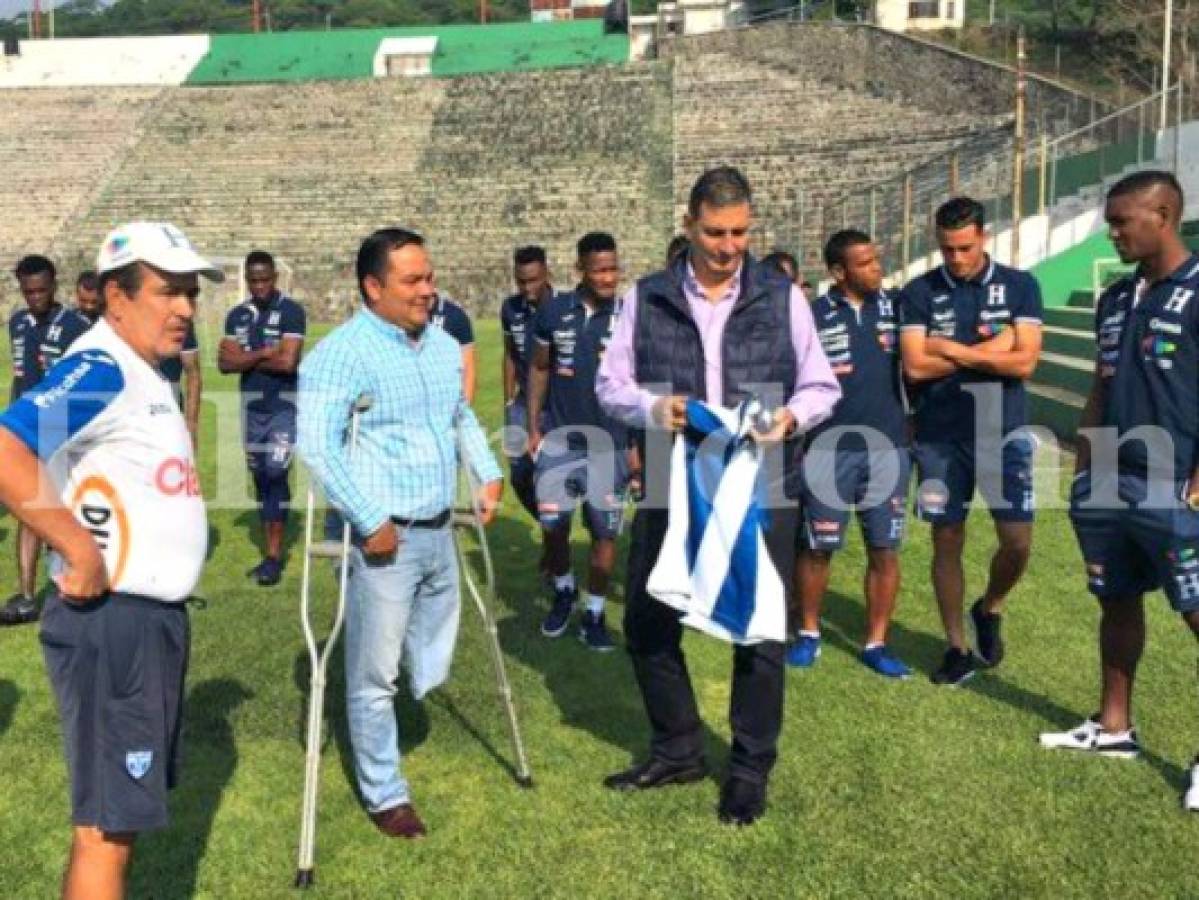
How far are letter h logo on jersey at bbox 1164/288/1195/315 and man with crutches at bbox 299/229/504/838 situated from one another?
274 centimetres

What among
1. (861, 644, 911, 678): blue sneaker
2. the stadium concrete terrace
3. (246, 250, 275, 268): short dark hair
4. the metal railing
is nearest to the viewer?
(861, 644, 911, 678): blue sneaker

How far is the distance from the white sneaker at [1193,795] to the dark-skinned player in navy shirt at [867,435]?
1.65 meters

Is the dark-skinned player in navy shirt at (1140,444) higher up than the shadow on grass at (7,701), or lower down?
higher up

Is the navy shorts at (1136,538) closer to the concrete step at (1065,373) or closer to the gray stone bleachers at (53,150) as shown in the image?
the concrete step at (1065,373)

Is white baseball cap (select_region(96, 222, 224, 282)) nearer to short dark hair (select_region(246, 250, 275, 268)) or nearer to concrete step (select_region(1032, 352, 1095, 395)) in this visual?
short dark hair (select_region(246, 250, 275, 268))

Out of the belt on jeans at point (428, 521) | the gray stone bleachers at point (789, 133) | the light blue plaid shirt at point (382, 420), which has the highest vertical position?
the gray stone bleachers at point (789, 133)

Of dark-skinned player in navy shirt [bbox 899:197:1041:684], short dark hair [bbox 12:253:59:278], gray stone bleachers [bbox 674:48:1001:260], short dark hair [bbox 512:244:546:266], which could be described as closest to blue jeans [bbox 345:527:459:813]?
dark-skinned player in navy shirt [bbox 899:197:1041:684]

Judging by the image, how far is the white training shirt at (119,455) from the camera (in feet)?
8.91

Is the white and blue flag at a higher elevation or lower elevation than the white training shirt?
lower

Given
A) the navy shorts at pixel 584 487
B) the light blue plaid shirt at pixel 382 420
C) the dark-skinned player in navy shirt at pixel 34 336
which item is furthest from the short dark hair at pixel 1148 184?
the dark-skinned player in navy shirt at pixel 34 336

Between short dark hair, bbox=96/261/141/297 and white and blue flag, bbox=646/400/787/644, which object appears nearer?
short dark hair, bbox=96/261/141/297

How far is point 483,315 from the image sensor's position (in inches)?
1293

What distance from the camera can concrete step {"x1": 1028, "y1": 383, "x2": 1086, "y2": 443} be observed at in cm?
1177

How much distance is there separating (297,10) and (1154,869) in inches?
4208
